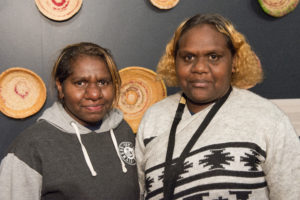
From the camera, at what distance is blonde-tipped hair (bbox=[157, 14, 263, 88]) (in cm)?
106

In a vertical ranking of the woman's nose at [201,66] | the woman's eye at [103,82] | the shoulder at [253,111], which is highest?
the woman's nose at [201,66]

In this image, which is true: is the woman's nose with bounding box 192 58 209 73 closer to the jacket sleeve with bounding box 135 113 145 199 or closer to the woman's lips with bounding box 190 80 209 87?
the woman's lips with bounding box 190 80 209 87

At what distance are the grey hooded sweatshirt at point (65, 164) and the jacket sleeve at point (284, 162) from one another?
587 mm

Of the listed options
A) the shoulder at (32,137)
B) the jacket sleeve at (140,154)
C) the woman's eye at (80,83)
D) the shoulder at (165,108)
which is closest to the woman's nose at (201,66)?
the shoulder at (165,108)

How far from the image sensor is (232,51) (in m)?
1.09

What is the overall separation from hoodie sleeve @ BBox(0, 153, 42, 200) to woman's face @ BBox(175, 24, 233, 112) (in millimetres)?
685

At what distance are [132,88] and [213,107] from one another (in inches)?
34.1

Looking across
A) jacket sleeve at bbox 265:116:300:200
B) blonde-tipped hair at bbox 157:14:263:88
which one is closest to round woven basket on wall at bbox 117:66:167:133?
blonde-tipped hair at bbox 157:14:263:88

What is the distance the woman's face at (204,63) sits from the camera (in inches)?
40.1

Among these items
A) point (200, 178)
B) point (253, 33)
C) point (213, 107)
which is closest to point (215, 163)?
point (200, 178)

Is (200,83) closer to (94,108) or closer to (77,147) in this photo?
(94,108)

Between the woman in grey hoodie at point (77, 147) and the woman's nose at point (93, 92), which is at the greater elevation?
the woman's nose at point (93, 92)

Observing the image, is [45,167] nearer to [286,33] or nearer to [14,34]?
[14,34]

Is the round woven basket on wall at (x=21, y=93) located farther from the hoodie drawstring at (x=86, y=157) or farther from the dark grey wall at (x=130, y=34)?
the hoodie drawstring at (x=86, y=157)
